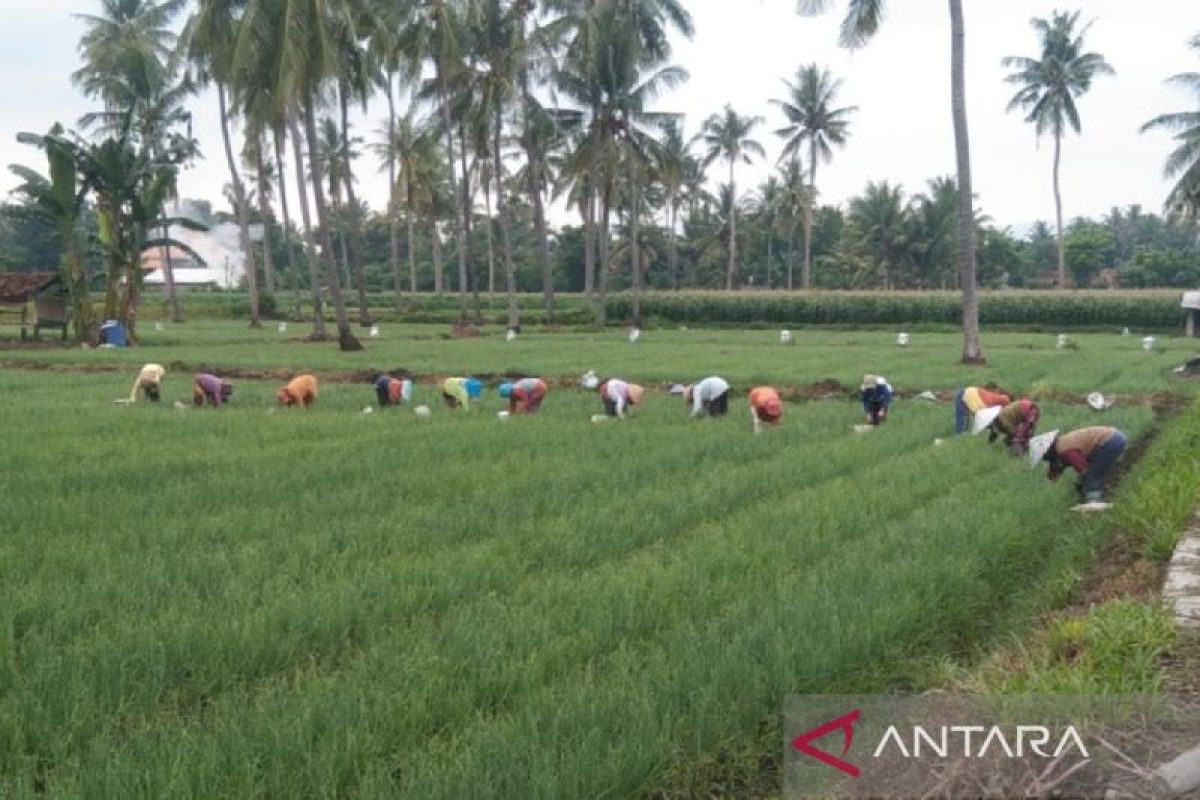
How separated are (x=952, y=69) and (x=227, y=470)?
1579 cm

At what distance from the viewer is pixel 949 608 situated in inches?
184

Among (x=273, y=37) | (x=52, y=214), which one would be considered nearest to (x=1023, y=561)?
(x=273, y=37)

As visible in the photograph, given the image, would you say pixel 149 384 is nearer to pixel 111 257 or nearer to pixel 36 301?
pixel 111 257

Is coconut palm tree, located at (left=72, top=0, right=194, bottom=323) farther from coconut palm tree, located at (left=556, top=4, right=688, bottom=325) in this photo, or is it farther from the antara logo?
the antara logo

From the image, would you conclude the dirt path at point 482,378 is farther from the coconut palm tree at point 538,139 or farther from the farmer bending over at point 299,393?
the coconut palm tree at point 538,139

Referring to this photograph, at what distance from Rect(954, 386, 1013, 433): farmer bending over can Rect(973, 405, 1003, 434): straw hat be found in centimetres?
46

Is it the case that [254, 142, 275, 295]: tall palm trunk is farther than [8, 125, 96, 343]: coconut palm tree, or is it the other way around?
[254, 142, 275, 295]: tall palm trunk

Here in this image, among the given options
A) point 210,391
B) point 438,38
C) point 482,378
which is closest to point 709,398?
point 482,378

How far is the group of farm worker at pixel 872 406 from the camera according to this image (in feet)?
23.1

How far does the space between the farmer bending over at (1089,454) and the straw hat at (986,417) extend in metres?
1.79

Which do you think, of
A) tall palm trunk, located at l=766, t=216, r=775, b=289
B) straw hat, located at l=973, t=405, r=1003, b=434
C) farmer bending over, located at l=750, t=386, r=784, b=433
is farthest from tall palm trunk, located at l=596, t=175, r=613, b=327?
straw hat, located at l=973, t=405, r=1003, b=434

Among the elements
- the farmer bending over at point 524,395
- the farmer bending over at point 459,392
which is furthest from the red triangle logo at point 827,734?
the farmer bending over at point 459,392

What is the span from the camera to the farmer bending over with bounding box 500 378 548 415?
1163 cm

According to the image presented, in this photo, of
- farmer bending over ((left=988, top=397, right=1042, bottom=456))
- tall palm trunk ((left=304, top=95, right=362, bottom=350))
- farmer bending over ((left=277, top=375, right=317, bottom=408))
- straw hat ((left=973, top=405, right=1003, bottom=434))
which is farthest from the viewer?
tall palm trunk ((left=304, top=95, right=362, bottom=350))
